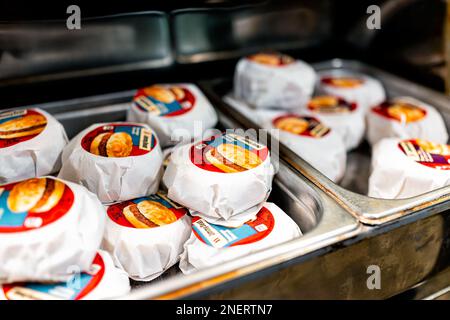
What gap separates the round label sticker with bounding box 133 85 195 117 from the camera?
1.34m

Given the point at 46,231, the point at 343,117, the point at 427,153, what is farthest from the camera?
the point at 343,117

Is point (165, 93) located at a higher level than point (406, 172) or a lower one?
higher

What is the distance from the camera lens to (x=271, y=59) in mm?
1640

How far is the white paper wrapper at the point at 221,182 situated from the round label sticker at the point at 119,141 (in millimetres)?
97

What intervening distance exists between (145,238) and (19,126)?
0.48 metres

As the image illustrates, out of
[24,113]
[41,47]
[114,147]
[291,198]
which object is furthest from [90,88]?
[291,198]

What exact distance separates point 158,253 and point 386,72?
53.9 inches

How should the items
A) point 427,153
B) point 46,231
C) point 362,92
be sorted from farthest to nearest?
point 362,92 → point 427,153 → point 46,231

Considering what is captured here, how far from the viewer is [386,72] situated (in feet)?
6.22

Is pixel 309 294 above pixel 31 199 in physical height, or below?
below

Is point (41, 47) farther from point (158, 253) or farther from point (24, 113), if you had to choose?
point (158, 253)

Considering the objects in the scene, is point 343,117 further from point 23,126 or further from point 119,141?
point 23,126

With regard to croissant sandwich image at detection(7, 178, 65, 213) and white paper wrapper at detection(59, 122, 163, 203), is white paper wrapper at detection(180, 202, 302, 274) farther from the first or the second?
croissant sandwich image at detection(7, 178, 65, 213)

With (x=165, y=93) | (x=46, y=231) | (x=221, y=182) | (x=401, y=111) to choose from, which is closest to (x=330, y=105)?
(x=401, y=111)
